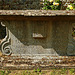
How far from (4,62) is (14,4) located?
10.5 ft

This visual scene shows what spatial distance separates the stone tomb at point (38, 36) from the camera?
1865 millimetres

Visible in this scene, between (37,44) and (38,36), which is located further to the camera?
(37,44)

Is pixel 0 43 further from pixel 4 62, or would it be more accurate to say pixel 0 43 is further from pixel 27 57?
pixel 27 57

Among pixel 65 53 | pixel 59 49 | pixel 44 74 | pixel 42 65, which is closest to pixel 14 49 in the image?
pixel 42 65

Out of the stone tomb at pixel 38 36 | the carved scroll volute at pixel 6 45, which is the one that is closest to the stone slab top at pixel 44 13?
the stone tomb at pixel 38 36

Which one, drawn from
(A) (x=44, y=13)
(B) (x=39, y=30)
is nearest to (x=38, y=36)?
(B) (x=39, y=30)

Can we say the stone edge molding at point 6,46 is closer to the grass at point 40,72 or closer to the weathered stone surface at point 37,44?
the weathered stone surface at point 37,44

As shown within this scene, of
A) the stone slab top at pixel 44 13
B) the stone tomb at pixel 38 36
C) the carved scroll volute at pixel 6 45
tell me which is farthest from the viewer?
the carved scroll volute at pixel 6 45

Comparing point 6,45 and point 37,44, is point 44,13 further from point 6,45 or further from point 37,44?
point 6,45

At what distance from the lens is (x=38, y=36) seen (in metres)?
1.96

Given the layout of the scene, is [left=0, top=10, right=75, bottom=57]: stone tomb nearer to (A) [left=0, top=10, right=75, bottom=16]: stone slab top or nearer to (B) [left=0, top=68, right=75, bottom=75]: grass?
(A) [left=0, top=10, right=75, bottom=16]: stone slab top

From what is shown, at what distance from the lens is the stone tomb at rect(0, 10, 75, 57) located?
1.87 metres

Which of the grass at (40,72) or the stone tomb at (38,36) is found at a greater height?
the stone tomb at (38,36)

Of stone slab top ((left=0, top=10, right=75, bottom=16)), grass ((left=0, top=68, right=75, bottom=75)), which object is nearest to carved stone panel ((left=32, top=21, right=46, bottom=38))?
stone slab top ((left=0, top=10, right=75, bottom=16))
